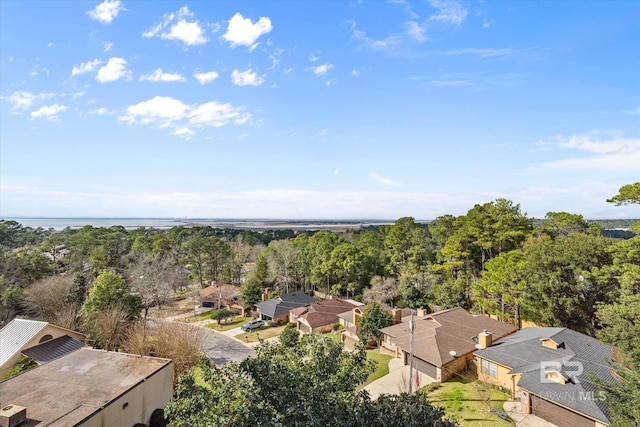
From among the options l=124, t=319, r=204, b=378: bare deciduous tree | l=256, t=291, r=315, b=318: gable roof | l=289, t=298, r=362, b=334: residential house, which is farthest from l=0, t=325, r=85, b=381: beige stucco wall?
l=256, t=291, r=315, b=318: gable roof

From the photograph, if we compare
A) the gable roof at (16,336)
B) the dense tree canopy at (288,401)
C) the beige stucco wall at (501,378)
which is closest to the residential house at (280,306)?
the gable roof at (16,336)

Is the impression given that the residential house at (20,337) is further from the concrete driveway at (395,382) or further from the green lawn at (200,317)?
the concrete driveway at (395,382)

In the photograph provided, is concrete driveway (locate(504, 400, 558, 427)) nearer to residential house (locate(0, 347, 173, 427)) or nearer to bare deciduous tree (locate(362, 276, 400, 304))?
residential house (locate(0, 347, 173, 427))

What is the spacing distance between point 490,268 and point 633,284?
9.16 metres

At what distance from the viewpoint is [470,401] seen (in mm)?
15844

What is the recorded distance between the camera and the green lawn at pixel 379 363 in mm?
19781

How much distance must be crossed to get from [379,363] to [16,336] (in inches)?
884

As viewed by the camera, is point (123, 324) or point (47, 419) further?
point (123, 324)

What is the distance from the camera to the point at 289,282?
46188mm

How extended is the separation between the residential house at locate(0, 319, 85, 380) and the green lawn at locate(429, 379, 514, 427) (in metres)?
22.2

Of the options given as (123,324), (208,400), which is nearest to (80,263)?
(123,324)

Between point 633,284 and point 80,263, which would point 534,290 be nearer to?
point 633,284

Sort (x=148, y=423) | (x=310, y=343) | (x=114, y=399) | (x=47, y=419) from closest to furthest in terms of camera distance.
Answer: (x=310, y=343)
(x=47, y=419)
(x=114, y=399)
(x=148, y=423)

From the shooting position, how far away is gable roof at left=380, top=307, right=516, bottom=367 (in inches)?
766
